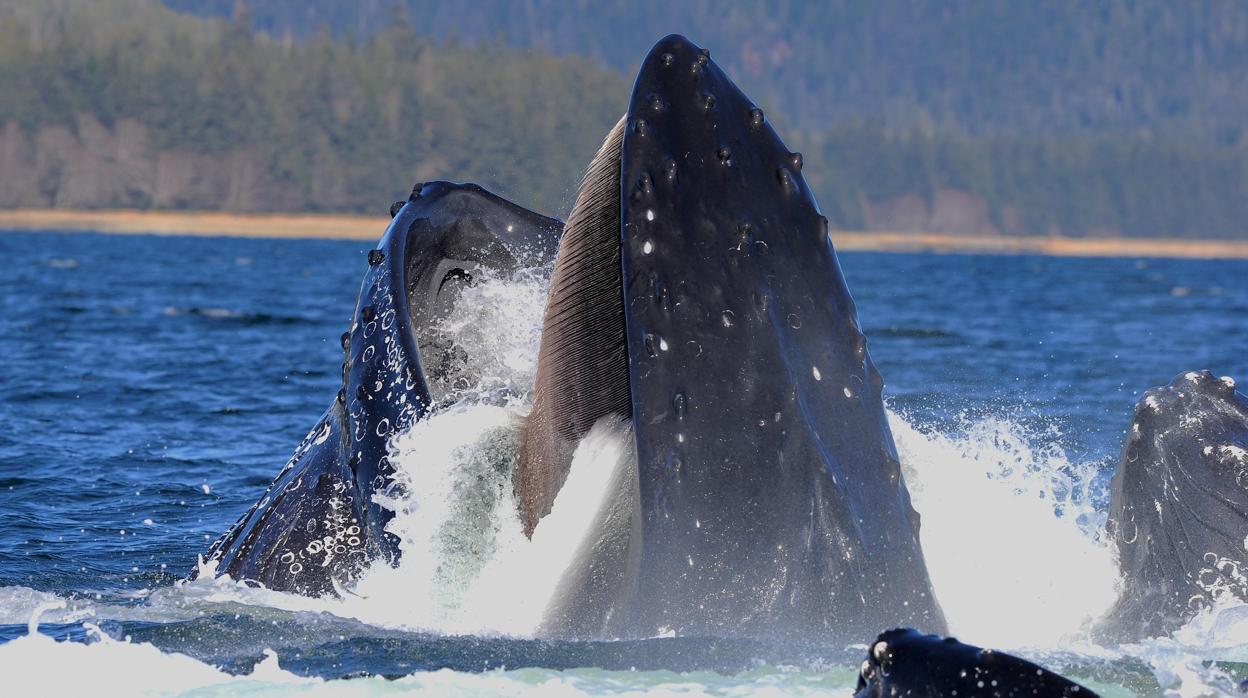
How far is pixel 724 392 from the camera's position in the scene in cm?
417

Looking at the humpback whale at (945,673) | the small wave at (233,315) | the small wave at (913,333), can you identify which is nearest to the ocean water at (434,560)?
the humpback whale at (945,673)

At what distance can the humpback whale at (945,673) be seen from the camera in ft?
10.3

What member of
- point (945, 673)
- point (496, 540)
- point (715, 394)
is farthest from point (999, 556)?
point (945, 673)

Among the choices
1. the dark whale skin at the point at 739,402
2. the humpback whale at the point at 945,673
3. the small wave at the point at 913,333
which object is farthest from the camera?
the small wave at the point at 913,333

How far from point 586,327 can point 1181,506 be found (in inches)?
76.7

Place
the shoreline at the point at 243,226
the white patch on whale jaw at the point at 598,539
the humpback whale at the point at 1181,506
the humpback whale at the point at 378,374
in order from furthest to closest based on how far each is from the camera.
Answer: the shoreline at the point at 243,226, the humpback whale at the point at 378,374, the humpback whale at the point at 1181,506, the white patch on whale jaw at the point at 598,539

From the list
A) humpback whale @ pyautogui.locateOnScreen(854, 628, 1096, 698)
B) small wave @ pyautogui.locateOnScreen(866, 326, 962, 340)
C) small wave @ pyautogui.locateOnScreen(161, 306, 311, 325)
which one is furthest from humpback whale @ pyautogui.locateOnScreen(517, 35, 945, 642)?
small wave @ pyautogui.locateOnScreen(866, 326, 962, 340)

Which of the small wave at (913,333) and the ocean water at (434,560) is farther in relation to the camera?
the small wave at (913,333)

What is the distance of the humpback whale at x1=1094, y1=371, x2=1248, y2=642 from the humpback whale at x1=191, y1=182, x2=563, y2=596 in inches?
78.2

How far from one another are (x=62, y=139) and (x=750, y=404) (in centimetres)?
13702

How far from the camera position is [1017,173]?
650ft

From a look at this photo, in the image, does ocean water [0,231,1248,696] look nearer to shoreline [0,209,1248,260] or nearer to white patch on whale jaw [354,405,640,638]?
white patch on whale jaw [354,405,640,638]

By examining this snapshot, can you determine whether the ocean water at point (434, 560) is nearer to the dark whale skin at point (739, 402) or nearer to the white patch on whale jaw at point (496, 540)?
the white patch on whale jaw at point (496, 540)

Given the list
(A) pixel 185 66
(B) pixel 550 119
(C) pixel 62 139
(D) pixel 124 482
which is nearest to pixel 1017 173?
(B) pixel 550 119
